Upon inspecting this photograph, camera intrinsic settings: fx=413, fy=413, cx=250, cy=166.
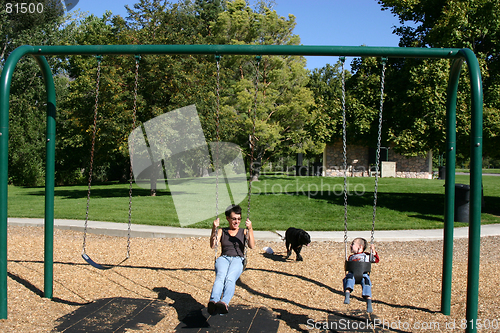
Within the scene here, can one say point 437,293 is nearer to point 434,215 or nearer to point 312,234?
point 312,234

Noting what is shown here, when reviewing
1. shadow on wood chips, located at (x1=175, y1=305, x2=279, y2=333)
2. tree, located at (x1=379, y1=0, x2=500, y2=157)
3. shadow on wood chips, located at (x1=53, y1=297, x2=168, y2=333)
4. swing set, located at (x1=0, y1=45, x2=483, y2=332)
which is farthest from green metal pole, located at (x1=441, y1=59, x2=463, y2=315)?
tree, located at (x1=379, y1=0, x2=500, y2=157)

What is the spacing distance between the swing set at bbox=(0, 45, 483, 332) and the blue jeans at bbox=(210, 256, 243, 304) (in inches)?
86.2

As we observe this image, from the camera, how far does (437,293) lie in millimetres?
5395

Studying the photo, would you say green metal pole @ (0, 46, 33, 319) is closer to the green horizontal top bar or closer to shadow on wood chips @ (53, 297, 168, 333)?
the green horizontal top bar

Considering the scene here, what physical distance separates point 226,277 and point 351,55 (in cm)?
282

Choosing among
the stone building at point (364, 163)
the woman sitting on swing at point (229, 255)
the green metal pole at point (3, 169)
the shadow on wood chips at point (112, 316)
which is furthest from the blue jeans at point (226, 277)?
the stone building at point (364, 163)

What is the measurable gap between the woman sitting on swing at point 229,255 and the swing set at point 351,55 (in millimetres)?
1963

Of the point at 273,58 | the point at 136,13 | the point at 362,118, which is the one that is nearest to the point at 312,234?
the point at 362,118

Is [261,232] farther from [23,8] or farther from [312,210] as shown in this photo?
[23,8]

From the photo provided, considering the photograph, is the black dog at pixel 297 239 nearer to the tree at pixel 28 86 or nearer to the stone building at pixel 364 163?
the stone building at pixel 364 163

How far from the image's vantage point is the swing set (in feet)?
13.1

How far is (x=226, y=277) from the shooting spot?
172 inches

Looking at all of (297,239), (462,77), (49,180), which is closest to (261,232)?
(297,239)

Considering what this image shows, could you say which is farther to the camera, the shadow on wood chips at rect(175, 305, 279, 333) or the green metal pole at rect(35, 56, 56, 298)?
the green metal pole at rect(35, 56, 56, 298)
